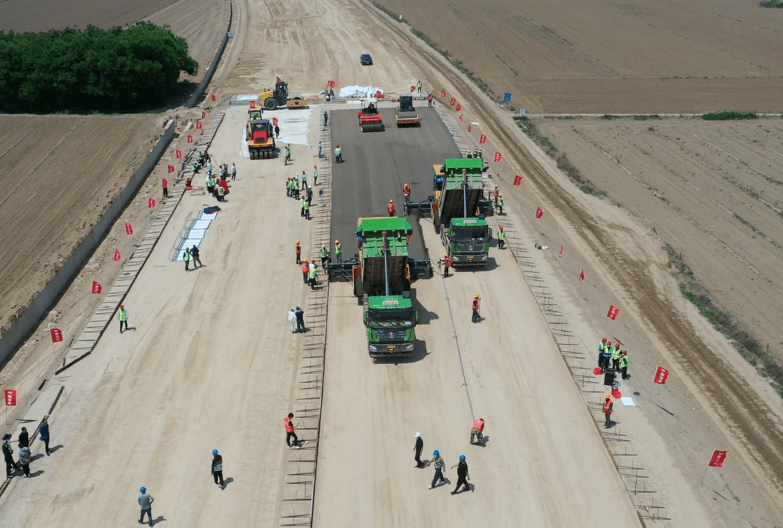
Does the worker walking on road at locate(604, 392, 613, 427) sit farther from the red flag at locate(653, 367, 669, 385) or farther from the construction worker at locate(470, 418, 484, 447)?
the construction worker at locate(470, 418, 484, 447)

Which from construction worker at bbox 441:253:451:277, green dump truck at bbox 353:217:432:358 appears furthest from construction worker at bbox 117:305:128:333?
construction worker at bbox 441:253:451:277

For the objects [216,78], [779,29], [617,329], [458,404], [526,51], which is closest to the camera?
[458,404]

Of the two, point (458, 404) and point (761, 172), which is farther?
point (761, 172)

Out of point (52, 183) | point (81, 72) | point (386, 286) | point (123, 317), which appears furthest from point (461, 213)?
point (81, 72)

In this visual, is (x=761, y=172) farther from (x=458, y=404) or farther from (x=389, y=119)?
(x=458, y=404)

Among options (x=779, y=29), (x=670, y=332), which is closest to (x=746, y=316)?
(x=670, y=332)

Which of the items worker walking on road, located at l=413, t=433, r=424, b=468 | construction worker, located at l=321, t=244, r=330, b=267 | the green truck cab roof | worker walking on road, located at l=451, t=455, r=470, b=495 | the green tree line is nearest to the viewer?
worker walking on road, located at l=451, t=455, r=470, b=495

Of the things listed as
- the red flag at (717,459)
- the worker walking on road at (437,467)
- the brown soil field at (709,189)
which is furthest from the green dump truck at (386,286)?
the brown soil field at (709,189)
